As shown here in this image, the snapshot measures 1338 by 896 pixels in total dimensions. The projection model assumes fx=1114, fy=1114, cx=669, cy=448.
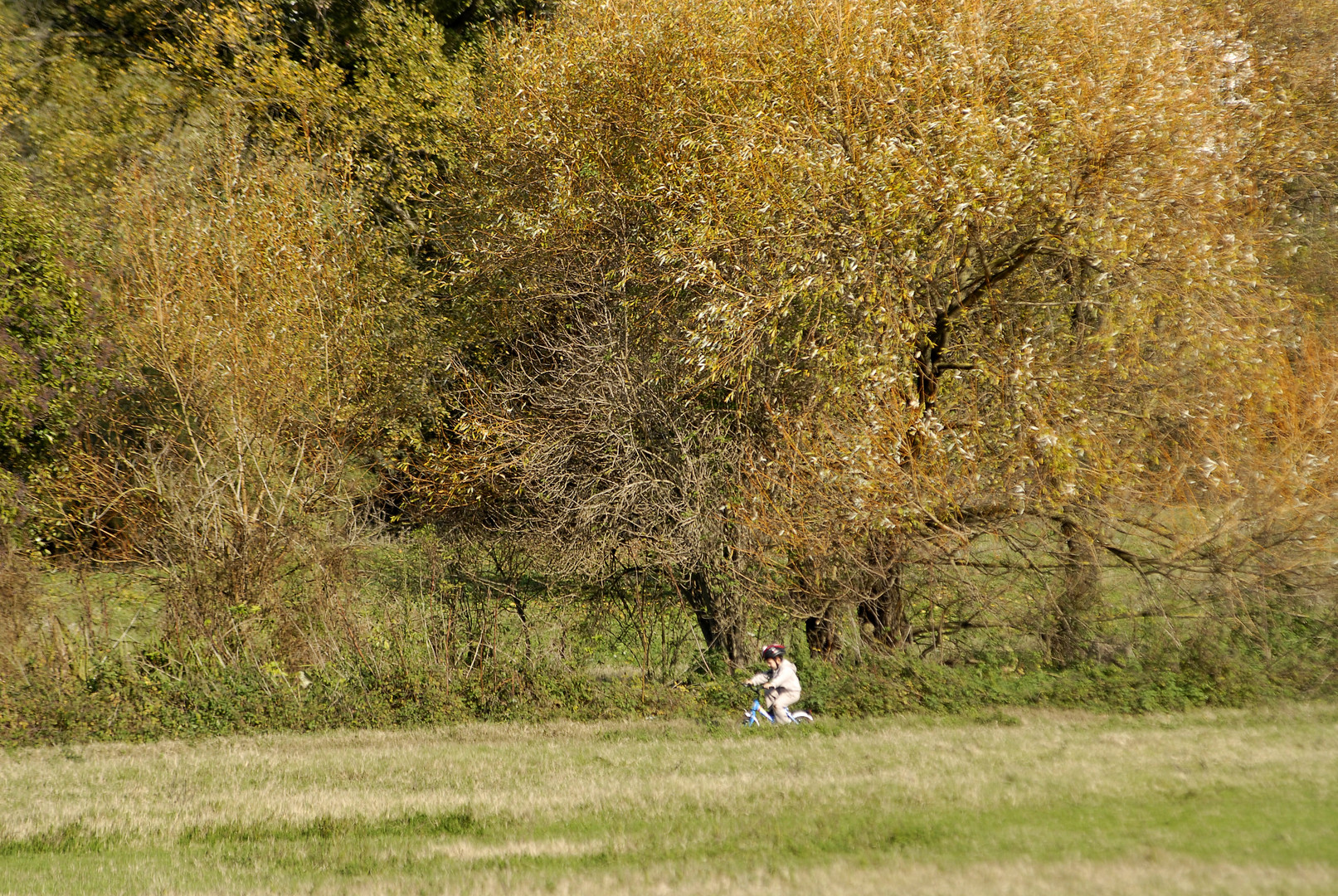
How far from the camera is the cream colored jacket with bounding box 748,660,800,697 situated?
10.7m

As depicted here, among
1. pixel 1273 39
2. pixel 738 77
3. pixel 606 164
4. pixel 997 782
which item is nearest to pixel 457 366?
pixel 606 164

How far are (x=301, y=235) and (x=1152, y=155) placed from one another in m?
11.5

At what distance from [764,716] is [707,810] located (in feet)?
11.5

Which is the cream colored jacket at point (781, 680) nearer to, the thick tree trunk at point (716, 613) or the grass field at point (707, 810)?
the grass field at point (707, 810)

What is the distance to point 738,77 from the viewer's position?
11984mm

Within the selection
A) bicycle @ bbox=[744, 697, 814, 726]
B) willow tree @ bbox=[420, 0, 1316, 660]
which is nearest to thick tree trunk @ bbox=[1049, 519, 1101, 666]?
willow tree @ bbox=[420, 0, 1316, 660]

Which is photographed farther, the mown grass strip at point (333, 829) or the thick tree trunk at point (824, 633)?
the thick tree trunk at point (824, 633)

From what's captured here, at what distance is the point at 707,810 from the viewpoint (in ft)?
24.2

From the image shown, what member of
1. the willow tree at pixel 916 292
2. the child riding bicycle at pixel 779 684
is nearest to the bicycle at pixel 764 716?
the child riding bicycle at pixel 779 684

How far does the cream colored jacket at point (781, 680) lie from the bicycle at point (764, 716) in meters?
0.16

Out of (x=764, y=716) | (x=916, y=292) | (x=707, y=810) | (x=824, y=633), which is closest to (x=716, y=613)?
(x=824, y=633)

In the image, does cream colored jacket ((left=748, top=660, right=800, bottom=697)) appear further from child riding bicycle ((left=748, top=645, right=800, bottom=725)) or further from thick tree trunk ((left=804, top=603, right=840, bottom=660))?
thick tree trunk ((left=804, top=603, right=840, bottom=660))

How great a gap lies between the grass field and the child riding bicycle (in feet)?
1.32

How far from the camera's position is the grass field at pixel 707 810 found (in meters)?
5.74
